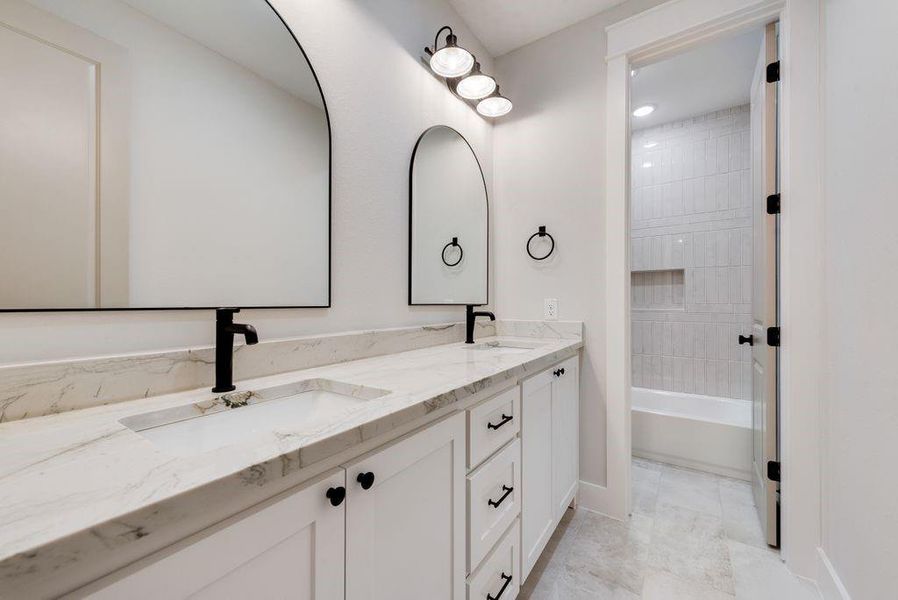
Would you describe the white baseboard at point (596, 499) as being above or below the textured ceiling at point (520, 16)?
below

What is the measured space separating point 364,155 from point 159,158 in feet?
2.24

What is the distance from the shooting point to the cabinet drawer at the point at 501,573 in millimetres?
995

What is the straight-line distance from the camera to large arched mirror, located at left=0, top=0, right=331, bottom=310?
710 mm

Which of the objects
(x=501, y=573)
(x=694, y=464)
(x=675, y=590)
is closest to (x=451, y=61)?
(x=501, y=573)

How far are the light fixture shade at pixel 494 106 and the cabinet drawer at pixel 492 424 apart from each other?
1555 mm

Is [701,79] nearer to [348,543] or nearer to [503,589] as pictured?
[503,589]

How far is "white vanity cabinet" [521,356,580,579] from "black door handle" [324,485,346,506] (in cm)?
76

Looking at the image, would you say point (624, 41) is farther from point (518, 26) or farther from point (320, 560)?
point (320, 560)

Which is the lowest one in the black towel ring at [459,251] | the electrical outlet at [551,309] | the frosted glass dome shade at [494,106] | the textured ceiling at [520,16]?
the electrical outlet at [551,309]

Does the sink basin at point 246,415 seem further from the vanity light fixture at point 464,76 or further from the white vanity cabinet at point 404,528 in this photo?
the vanity light fixture at point 464,76

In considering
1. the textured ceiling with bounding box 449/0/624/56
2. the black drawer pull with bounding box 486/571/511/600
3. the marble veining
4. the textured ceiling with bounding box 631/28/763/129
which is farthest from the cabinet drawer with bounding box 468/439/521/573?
the textured ceiling with bounding box 631/28/763/129

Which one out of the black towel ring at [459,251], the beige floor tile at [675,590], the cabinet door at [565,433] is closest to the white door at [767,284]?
the beige floor tile at [675,590]

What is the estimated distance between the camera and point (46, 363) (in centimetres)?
70

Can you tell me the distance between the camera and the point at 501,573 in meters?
1.12
